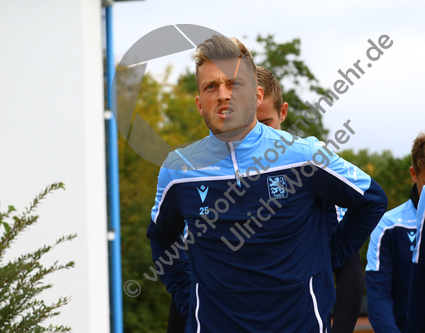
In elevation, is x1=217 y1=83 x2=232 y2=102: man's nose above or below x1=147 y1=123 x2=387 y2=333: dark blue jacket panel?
above

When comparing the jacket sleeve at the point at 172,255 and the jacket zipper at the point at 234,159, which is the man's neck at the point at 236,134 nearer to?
the jacket zipper at the point at 234,159

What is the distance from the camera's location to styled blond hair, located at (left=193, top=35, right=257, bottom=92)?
5.89ft

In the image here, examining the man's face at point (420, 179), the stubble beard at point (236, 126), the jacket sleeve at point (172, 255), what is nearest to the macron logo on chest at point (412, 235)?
the man's face at point (420, 179)

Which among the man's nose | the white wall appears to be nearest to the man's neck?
the man's nose

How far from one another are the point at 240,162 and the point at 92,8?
233cm

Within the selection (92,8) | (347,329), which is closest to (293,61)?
(92,8)

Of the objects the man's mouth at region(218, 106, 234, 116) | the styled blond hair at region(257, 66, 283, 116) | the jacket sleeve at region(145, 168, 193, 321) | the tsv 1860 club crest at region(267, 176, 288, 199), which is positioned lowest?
the jacket sleeve at region(145, 168, 193, 321)

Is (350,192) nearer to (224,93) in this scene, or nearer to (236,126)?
(236,126)

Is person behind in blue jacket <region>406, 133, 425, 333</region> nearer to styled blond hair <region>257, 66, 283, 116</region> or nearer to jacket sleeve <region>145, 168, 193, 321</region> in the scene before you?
styled blond hair <region>257, 66, 283, 116</region>

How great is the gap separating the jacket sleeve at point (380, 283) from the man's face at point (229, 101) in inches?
59.4

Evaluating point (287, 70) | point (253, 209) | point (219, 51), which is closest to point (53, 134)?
point (219, 51)

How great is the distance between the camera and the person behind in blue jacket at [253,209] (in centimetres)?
157

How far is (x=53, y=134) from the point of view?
10.5ft

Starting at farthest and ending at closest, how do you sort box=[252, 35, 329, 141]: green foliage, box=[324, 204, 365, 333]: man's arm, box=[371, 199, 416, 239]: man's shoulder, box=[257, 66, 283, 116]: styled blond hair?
1. box=[252, 35, 329, 141]: green foliage
2. box=[371, 199, 416, 239]: man's shoulder
3. box=[257, 66, 283, 116]: styled blond hair
4. box=[324, 204, 365, 333]: man's arm
